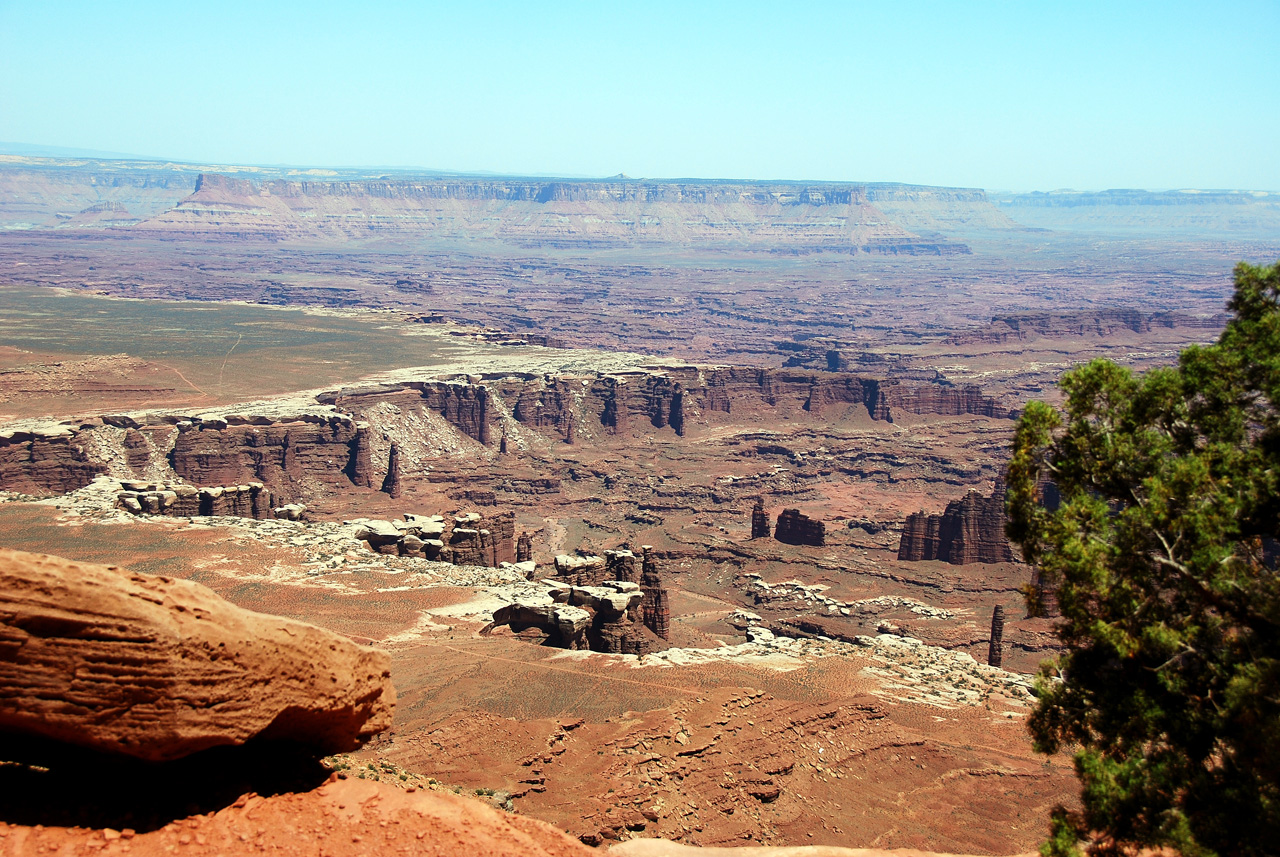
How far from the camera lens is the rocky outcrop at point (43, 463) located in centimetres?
5947

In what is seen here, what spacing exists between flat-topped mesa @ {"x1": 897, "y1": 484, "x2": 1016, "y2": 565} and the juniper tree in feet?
130

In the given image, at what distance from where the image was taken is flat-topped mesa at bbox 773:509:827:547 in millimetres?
60094

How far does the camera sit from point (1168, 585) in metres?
15.4

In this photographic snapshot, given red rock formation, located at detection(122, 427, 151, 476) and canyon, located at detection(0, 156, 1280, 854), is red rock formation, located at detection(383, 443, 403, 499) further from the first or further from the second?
red rock formation, located at detection(122, 427, 151, 476)

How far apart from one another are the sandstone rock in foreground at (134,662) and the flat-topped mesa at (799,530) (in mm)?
49772

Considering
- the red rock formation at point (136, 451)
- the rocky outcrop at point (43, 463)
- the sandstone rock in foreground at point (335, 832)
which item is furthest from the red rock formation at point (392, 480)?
the sandstone rock in foreground at point (335, 832)

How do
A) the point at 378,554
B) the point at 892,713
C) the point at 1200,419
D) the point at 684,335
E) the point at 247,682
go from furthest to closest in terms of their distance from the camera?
the point at 684,335
the point at 378,554
the point at 892,713
the point at 1200,419
the point at 247,682

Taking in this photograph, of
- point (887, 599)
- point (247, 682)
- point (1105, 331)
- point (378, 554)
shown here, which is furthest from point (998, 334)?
point (247, 682)

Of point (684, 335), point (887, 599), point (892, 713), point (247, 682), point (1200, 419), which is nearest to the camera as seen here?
point (247, 682)

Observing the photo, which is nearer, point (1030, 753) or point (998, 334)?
point (1030, 753)

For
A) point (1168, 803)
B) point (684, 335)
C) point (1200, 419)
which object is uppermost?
point (1200, 419)

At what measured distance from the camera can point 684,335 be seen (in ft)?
614

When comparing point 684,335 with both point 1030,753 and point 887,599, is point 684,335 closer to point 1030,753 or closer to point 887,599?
point 887,599

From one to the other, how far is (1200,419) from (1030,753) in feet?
43.8
